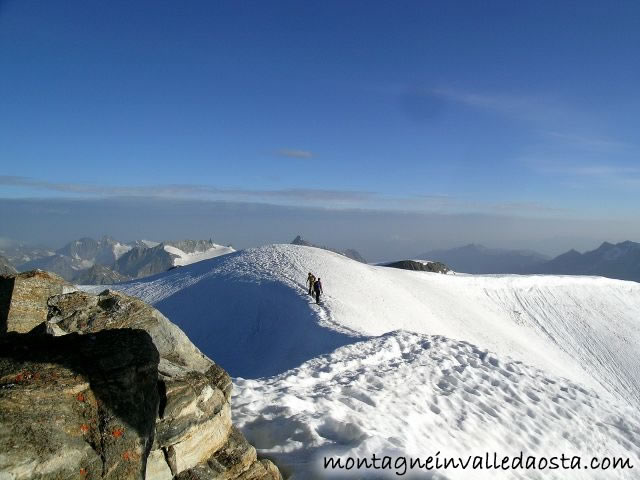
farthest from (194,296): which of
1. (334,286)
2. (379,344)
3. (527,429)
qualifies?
(527,429)

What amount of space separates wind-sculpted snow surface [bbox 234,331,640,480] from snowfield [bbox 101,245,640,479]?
0.16 feet

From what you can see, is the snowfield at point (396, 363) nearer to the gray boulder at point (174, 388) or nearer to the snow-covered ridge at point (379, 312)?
the snow-covered ridge at point (379, 312)

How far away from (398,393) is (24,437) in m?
10.7

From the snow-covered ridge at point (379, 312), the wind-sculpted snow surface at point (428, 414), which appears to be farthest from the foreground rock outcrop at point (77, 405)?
the snow-covered ridge at point (379, 312)

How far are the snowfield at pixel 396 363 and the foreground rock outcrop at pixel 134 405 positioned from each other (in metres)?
1.81

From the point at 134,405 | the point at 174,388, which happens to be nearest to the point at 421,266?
the point at 174,388

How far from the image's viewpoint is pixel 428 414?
38.9ft

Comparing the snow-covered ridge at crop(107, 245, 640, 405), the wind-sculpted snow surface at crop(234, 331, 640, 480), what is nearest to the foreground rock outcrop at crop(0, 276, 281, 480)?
the wind-sculpted snow surface at crop(234, 331, 640, 480)

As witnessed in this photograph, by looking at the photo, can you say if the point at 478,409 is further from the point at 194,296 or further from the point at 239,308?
the point at 194,296

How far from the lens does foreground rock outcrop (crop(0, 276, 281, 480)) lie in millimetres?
4895

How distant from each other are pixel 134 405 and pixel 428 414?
8.87 meters

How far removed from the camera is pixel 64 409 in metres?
5.13

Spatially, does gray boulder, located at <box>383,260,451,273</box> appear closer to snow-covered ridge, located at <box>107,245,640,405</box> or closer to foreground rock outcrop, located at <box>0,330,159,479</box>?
snow-covered ridge, located at <box>107,245,640,405</box>

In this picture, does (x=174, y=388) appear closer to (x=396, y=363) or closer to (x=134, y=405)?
(x=134, y=405)
